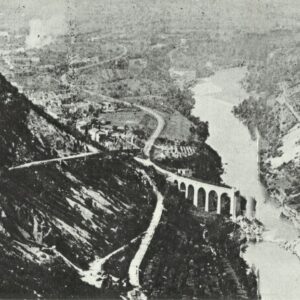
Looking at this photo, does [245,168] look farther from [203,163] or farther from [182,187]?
[182,187]

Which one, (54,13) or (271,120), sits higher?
(54,13)

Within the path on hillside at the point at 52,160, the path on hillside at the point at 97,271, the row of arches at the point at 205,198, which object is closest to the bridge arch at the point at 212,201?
the row of arches at the point at 205,198

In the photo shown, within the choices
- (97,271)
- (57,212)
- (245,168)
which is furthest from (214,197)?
(57,212)

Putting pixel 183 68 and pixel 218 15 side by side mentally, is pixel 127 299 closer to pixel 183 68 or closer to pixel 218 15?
pixel 183 68

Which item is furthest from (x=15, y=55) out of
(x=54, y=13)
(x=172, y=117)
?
(x=172, y=117)

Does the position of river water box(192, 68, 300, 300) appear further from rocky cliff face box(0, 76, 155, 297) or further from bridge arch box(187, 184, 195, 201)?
rocky cliff face box(0, 76, 155, 297)

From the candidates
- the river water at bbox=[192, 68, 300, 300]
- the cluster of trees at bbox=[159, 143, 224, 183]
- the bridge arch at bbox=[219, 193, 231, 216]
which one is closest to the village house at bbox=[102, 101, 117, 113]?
the cluster of trees at bbox=[159, 143, 224, 183]

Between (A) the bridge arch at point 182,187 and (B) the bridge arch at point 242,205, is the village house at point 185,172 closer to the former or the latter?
(A) the bridge arch at point 182,187
